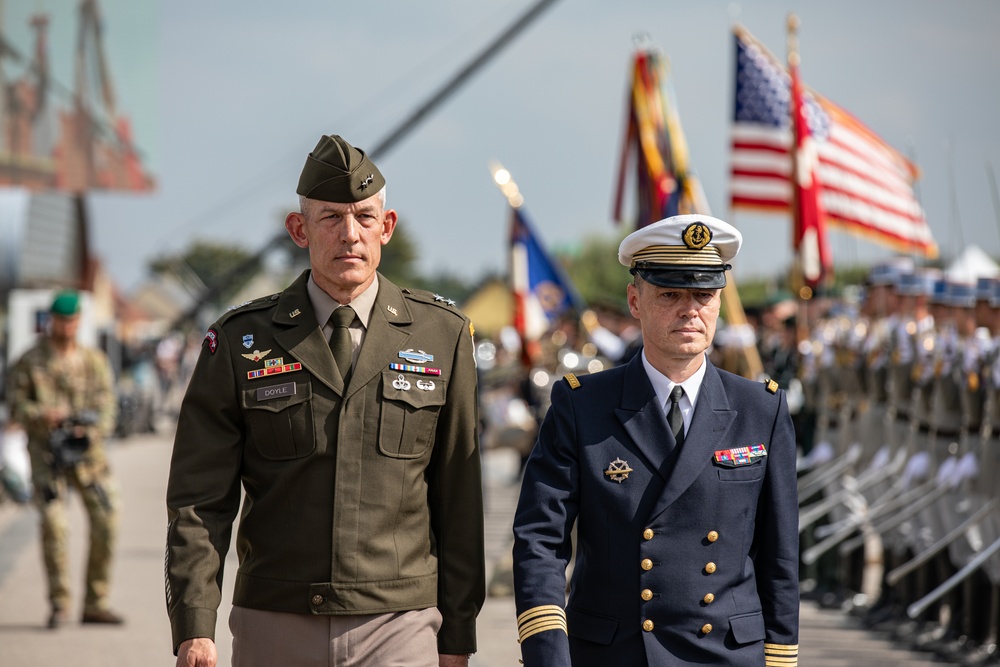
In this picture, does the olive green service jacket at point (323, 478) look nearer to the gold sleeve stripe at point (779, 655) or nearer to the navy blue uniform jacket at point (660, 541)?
the navy blue uniform jacket at point (660, 541)

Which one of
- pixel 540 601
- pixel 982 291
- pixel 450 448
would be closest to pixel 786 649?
pixel 540 601

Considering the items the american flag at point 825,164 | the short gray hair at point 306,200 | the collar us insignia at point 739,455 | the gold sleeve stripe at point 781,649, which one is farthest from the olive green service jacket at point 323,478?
the american flag at point 825,164

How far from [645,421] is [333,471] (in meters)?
0.82

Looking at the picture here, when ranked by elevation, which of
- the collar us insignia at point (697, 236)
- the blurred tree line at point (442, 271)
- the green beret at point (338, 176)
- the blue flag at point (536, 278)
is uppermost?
the blurred tree line at point (442, 271)

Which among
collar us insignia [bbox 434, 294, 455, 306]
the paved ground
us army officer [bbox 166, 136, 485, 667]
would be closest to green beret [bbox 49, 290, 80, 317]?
the paved ground

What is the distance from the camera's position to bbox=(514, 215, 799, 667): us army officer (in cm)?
372

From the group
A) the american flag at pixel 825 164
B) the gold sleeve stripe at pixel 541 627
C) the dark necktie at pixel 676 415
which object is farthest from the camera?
the american flag at pixel 825 164

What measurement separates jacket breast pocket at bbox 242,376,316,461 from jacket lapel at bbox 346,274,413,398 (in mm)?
128

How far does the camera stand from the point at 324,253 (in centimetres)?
408

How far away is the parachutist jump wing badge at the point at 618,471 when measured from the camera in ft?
12.5

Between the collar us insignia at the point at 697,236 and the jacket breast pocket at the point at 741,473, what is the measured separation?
0.56 metres

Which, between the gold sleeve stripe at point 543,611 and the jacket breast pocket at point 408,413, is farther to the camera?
the jacket breast pocket at point 408,413

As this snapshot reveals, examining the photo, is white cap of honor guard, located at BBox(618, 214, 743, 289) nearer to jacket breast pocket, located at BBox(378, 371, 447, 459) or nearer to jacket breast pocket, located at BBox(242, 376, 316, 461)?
jacket breast pocket, located at BBox(378, 371, 447, 459)

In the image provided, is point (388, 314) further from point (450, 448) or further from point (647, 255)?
point (647, 255)
